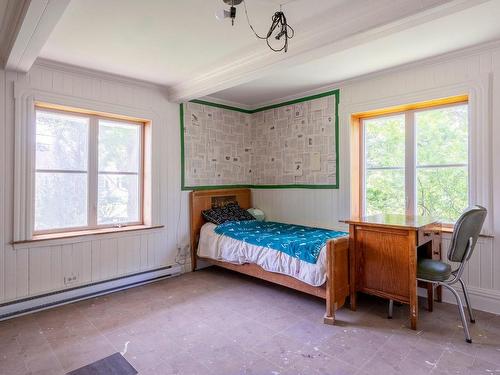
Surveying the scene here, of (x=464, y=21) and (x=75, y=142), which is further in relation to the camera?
(x=75, y=142)

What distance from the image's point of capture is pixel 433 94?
299cm

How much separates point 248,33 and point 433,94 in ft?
6.43

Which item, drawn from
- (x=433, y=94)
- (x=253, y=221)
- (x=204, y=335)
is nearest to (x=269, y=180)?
(x=253, y=221)

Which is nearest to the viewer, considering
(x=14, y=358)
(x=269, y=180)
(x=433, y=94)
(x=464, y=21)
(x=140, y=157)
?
(x=14, y=358)

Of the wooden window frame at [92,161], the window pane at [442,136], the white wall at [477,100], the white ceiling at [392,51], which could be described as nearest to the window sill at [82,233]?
the wooden window frame at [92,161]

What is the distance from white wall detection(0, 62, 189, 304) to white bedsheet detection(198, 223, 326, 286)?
41 cm

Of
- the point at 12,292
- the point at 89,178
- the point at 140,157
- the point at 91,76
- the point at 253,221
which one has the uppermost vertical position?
the point at 91,76

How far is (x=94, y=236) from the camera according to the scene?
3.25 metres

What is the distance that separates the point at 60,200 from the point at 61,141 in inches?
25.0

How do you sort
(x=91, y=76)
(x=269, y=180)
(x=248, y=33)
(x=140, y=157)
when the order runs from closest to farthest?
(x=248, y=33), (x=91, y=76), (x=140, y=157), (x=269, y=180)

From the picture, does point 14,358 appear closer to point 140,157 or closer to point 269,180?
point 140,157

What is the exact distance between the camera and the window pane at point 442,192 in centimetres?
300

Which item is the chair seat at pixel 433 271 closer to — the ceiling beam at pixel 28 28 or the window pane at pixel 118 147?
the ceiling beam at pixel 28 28

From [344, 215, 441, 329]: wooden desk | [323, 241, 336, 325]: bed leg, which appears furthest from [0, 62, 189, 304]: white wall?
[344, 215, 441, 329]: wooden desk
